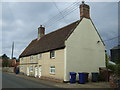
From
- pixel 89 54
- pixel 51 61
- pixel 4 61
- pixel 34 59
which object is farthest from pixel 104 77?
pixel 4 61

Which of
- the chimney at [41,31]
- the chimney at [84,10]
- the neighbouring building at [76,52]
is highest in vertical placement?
the chimney at [84,10]

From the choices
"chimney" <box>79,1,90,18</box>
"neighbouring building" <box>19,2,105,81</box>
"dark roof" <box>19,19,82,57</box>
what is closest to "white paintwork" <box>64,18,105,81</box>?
"neighbouring building" <box>19,2,105,81</box>

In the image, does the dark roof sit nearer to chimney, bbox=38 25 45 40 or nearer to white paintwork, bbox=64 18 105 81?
white paintwork, bbox=64 18 105 81

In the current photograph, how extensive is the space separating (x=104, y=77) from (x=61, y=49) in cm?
692

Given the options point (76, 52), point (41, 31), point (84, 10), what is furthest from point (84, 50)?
point (41, 31)

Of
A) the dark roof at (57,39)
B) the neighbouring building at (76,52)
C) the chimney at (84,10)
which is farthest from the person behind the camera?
the chimney at (84,10)

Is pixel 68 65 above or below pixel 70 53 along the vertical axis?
below

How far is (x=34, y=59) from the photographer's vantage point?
29.1 metres

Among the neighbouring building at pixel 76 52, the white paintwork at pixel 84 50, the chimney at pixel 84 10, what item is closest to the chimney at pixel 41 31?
the neighbouring building at pixel 76 52

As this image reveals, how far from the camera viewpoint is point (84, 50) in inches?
877

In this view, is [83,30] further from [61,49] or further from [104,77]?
[104,77]

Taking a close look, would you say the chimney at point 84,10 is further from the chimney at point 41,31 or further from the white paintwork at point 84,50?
the chimney at point 41,31

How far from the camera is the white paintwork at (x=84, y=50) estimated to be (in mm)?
20766

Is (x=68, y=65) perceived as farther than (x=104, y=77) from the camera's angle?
A: No
